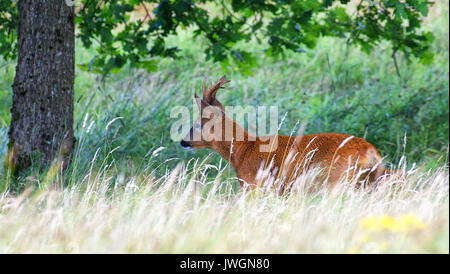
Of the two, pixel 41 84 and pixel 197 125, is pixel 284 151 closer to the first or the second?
pixel 197 125

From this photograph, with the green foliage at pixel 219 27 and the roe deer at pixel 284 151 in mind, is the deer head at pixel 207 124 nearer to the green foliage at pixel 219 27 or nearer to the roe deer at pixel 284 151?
the roe deer at pixel 284 151

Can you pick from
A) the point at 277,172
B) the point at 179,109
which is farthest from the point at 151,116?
the point at 277,172

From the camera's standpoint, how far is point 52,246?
11.5ft

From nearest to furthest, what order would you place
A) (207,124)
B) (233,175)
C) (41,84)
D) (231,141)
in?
1. (41,84)
2. (231,141)
3. (207,124)
4. (233,175)

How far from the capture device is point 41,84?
5.46m

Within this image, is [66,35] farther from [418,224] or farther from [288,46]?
[418,224]

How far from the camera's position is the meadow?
339cm

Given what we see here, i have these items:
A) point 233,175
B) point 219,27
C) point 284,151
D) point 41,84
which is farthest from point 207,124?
point 41,84

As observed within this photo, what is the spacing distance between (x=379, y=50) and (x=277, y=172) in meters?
6.78

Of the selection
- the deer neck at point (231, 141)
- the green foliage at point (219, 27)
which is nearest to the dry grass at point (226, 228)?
the deer neck at point (231, 141)

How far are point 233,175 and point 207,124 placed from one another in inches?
22.7

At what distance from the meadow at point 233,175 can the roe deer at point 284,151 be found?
7.8 inches

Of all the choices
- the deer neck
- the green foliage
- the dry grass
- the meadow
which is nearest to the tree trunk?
the meadow
